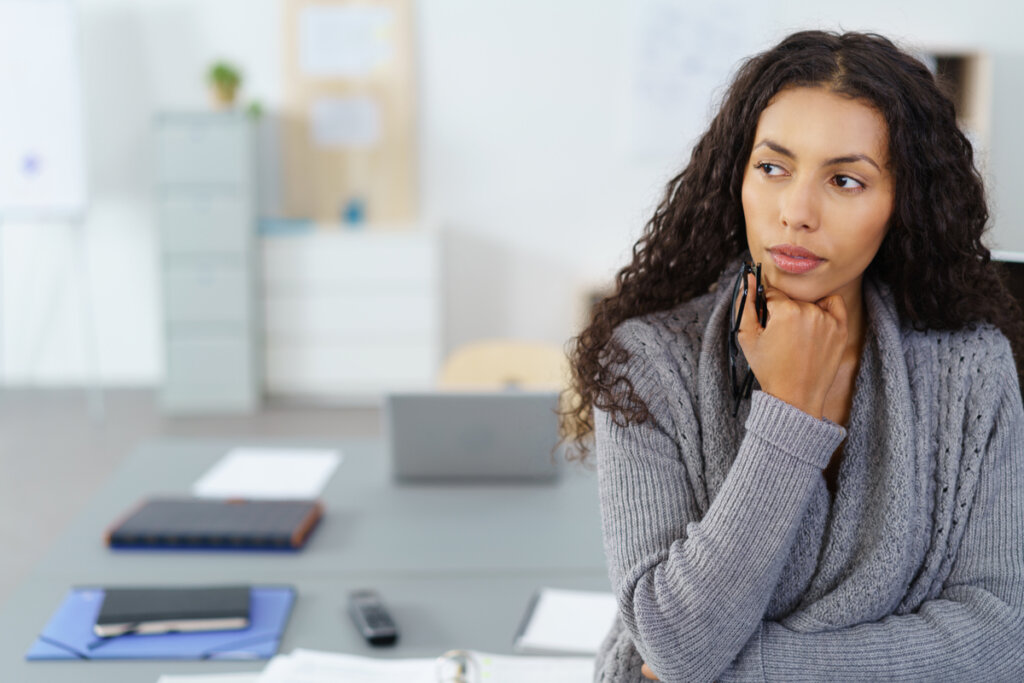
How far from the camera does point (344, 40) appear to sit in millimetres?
5258

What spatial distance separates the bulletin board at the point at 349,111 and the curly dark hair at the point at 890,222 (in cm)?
405

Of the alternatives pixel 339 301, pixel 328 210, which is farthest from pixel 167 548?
pixel 328 210

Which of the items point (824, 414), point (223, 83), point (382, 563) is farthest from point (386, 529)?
point (223, 83)

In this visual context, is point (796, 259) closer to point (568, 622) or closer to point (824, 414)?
point (824, 414)

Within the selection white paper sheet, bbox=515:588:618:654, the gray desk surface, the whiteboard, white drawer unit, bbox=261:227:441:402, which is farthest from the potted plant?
white paper sheet, bbox=515:588:618:654

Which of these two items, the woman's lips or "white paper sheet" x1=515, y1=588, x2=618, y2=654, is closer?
the woman's lips

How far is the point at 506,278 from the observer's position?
18.1 ft

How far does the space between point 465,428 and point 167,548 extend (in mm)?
601

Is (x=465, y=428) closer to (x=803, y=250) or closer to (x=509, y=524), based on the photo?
(x=509, y=524)

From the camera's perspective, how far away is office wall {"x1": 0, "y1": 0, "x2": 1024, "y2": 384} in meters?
5.26

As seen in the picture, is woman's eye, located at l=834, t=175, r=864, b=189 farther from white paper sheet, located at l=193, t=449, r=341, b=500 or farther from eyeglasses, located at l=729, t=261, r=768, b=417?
white paper sheet, located at l=193, t=449, r=341, b=500

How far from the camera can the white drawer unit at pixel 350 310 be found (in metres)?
5.00

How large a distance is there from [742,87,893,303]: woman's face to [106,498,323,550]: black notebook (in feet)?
3.29

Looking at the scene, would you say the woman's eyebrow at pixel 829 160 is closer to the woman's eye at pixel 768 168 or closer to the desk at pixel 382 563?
the woman's eye at pixel 768 168
